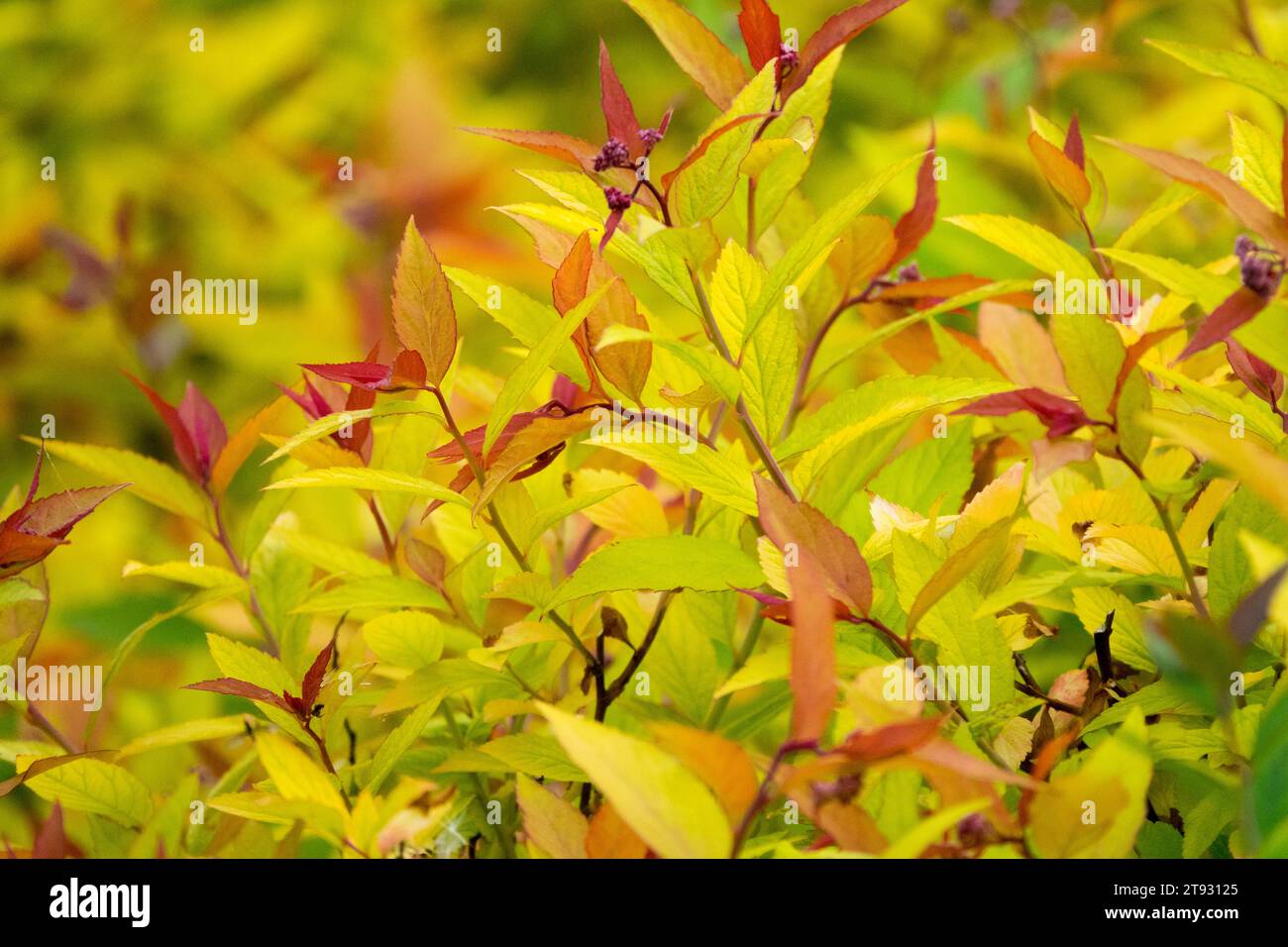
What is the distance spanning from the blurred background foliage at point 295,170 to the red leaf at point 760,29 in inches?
25.2

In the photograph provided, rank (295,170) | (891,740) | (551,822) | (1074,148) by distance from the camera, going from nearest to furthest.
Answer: (891,740) → (551,822) → (1074,148) → (295,170)

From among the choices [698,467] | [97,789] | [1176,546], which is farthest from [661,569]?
[97,789]

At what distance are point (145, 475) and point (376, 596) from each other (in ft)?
0.71

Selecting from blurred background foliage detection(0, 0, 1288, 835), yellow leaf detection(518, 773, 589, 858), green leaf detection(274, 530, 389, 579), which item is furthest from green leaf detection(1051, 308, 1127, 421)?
blurred background foliage detection(0, 0, 1288, 835)

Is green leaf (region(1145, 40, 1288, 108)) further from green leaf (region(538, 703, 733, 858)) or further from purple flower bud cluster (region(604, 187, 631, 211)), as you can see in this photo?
green leaf (region(538, 703, 733, 858))

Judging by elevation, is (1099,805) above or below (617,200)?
below

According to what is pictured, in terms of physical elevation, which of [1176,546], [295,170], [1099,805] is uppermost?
[295,170]

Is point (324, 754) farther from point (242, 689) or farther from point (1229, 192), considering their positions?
point (1229, 192)

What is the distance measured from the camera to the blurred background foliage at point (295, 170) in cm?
152

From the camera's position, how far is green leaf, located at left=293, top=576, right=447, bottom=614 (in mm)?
702

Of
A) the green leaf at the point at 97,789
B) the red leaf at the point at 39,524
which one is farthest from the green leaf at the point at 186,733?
the red leaf at the point at 39,524

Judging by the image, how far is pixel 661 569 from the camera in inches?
25.0
